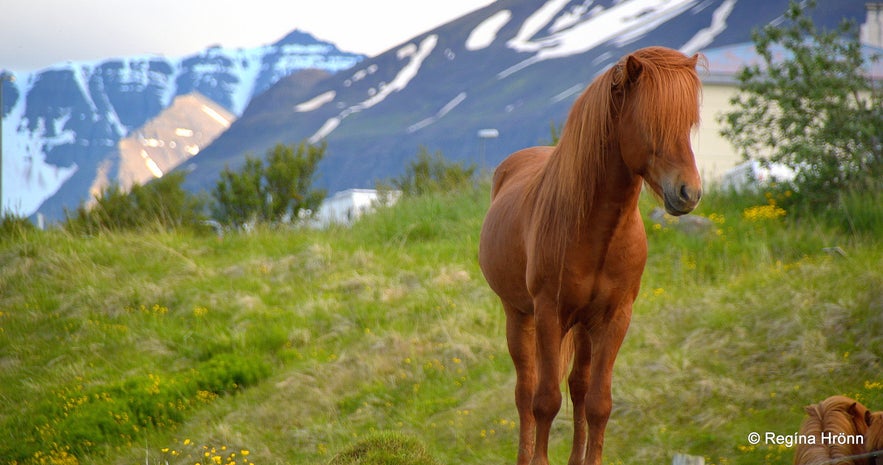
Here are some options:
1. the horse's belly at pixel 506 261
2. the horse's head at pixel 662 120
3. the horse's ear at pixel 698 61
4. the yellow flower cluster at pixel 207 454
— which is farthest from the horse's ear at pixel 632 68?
the yellow flower cluster at pixel 207 454

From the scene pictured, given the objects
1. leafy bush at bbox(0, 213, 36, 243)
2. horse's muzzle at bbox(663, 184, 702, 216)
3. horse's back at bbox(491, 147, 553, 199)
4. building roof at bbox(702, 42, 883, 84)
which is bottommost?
building roof at bbox(702, 42, 883, 84)

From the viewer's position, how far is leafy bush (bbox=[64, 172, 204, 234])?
17500 millimetres

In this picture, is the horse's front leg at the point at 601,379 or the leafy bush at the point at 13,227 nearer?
the horse's front leg at the point at 601,379

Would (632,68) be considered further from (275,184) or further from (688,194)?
(275,184)

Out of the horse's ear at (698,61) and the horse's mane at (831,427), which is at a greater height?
the horse's ear at (698,61)

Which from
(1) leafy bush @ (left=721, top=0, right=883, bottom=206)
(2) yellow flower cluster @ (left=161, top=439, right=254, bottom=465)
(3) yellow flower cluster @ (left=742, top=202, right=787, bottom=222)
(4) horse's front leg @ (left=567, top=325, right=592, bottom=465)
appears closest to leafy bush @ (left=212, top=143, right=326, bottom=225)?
(1) leafy bush @ (left=721, top=0, right=883, bottom=206)

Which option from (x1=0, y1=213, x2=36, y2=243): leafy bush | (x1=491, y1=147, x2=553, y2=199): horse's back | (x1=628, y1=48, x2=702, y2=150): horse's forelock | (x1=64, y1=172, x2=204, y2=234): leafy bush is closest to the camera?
(x1=628, y1=48, x2=702, y2=150): horse's forelock

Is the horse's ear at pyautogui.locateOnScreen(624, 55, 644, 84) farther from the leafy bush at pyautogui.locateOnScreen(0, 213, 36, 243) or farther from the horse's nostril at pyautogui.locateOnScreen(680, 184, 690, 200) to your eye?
the leafy bush at pyautogui.locateOnScreen(0, 213, 36, 243)

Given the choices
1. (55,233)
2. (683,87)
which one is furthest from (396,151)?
(683,87)

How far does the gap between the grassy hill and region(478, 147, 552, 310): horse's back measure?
4.19ft

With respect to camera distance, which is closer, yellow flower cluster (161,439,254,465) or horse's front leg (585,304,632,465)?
horse's front leg (585,304,632,465)

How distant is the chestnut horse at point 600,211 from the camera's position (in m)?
3.85

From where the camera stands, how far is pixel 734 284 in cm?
993

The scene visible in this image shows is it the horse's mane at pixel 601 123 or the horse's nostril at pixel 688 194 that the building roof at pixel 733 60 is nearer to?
the horse's mane at pixel 601 123
